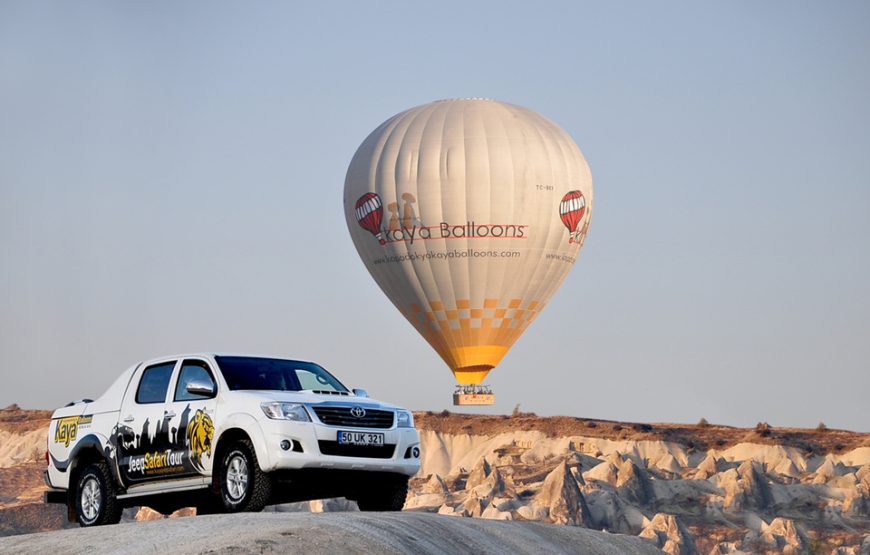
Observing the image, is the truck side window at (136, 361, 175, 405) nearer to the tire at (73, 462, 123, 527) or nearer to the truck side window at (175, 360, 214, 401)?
the truck side window at (175, 360, 214, 401)

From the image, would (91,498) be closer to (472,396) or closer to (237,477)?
(237,477)

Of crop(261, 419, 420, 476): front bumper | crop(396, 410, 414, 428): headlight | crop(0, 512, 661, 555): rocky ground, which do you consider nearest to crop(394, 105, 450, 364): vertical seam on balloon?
crop(396, 410, 414, 428): headlight

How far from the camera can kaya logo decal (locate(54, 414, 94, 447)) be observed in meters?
20.7

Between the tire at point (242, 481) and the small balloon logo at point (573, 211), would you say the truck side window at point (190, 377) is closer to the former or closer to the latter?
the tire at point (242, 481)

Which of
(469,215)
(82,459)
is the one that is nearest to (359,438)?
(82,459)

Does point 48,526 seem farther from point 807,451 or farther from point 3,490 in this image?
point 807,451

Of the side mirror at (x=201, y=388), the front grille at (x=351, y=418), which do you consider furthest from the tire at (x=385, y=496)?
the side mirror at (x=201, y=388)

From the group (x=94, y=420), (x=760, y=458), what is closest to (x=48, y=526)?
(x=760, y=458)

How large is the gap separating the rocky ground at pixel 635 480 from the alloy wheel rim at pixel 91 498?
2280 inches

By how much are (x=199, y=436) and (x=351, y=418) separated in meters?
1.95

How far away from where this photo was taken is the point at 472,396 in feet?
258

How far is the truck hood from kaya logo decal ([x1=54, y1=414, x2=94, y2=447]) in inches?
121

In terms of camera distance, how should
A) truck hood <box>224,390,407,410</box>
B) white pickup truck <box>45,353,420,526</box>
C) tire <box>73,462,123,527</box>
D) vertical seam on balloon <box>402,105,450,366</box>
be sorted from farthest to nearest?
vertical seam on balloon <box>402,105,450,366</box> → tire <box>73,462,123,527</box> → truck hood <box>224,390,407,410</box> → white pickup truck <box>45,353,420,526</box>

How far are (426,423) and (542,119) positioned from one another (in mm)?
41007
